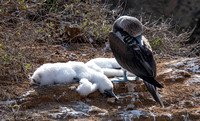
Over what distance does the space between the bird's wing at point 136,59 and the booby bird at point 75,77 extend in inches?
14.4

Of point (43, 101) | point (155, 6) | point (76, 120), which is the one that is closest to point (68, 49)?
point (43, 101)

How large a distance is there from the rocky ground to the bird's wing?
1.16 ft

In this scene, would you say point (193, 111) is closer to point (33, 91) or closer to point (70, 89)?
point (70, 89)

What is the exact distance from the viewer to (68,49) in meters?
5.85

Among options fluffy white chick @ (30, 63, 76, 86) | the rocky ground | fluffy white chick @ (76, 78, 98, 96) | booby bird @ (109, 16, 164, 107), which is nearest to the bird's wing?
booby bird @ (109, 16, 164, 107)

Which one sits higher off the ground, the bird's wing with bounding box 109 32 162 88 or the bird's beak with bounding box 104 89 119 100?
the bird's wing with bounding box 109 32 162 88

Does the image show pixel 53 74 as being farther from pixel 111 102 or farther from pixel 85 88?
pixel 111 102

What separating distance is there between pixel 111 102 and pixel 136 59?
2.17ft

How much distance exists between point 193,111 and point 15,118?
2206 millimetres

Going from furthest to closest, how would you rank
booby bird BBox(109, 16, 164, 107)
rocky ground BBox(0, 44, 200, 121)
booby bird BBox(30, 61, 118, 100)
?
booby bird BBox(30, 61, 118, 100) < booby bird BBox(109, 16, 164, 107) < rocky ground BBox(0, 44, 200, 121)

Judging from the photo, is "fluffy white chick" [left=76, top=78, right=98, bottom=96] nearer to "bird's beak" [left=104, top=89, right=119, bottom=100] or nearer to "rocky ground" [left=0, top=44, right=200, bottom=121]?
"rocky ground" [left=0, top=44, right=200, bottom=121]

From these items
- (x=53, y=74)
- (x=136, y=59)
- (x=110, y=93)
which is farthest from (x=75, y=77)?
(x=136, y=59)

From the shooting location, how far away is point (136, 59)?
156 inches

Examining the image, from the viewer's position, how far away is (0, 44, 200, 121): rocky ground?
3572 mm
